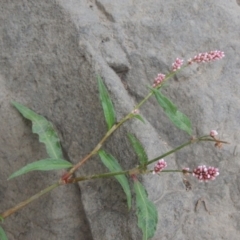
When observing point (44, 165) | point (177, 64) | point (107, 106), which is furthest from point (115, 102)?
point (44, 165)

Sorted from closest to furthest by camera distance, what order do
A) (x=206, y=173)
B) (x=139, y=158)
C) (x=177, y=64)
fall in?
(x=206, y=173) < (x=139, y=158) < (x=177, y=64)

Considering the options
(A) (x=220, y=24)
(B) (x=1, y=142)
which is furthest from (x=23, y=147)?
(A) (x=220, y=24)

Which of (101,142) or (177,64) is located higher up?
(177,64)

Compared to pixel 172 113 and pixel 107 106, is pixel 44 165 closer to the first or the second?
pixel 107 106

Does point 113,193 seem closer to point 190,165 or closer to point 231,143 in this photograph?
point 190,165

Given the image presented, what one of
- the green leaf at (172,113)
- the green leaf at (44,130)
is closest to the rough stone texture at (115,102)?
the green leaf at (44,130)

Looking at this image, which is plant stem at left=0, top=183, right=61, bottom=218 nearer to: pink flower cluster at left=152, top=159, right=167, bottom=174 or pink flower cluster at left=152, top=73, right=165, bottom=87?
pink flower cluster at left=152, top=159, right=167, bottom=174
